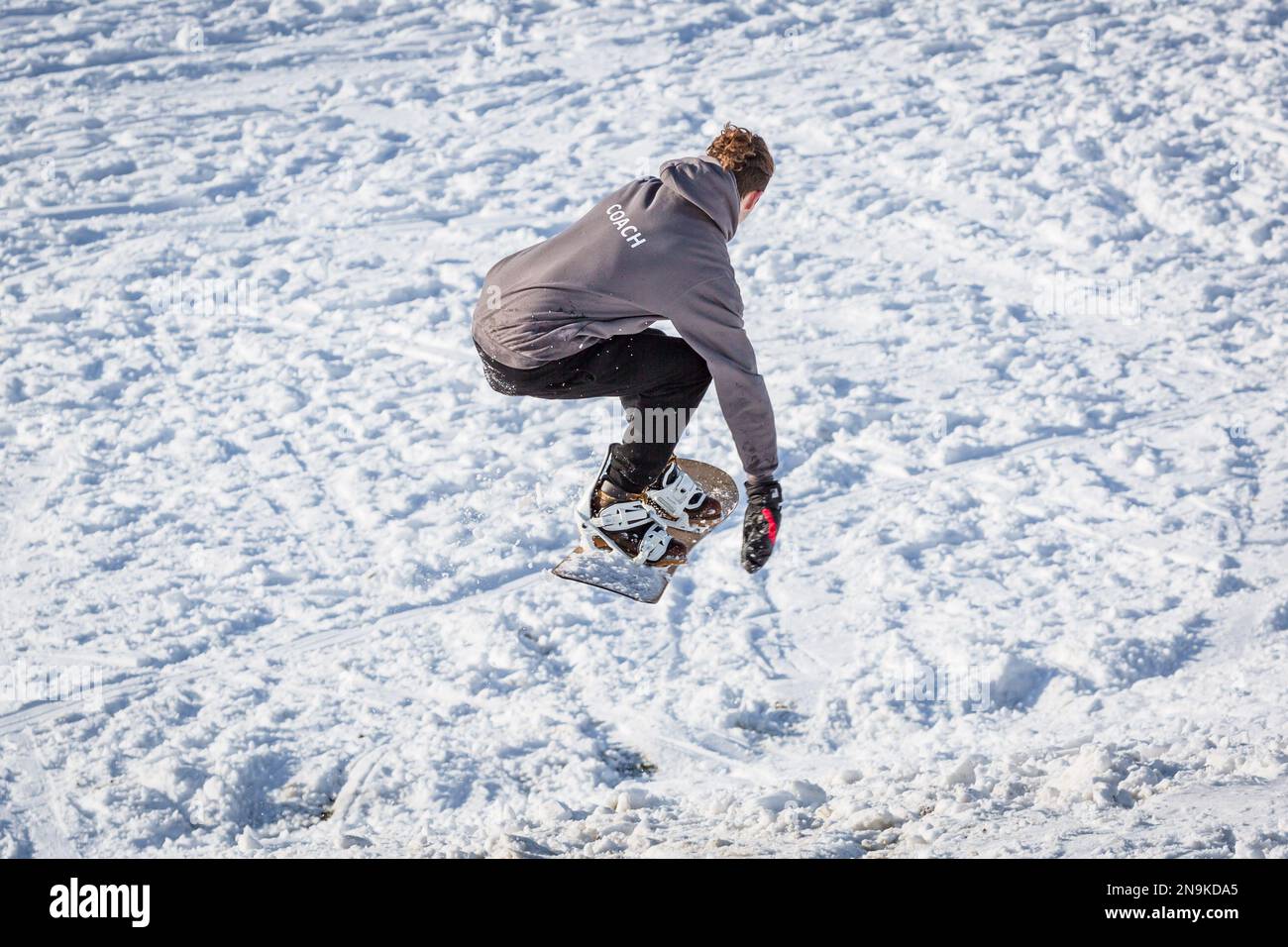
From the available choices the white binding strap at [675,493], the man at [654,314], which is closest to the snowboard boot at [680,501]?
the white binding strap at [675,493]

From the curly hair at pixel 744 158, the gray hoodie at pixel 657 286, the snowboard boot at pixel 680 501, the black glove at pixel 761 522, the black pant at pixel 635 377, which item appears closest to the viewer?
the gray hoodie at pixel 657 286

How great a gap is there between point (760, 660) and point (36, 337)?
5942mm

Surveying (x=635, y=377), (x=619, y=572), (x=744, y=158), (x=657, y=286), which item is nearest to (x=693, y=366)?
(x=635, y=377)

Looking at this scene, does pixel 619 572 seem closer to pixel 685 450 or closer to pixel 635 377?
pixel 635 377

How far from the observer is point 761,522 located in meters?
4.40

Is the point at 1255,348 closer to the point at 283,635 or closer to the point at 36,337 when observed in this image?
the point at 283,635

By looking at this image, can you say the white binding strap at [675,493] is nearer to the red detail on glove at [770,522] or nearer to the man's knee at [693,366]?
the man's knee at [693,366]

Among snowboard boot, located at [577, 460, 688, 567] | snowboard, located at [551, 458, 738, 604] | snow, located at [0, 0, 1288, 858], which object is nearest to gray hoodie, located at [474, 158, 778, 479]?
snowboard boot, located at [577, 460, 688, 567]

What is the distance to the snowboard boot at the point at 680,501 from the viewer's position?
534 cm

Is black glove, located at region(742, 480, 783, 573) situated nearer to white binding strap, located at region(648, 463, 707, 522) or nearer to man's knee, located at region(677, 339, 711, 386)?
man's knee, located at region(677, 339, 711, 386)

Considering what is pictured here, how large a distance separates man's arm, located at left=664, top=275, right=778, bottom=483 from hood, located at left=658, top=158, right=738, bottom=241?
0.73ft

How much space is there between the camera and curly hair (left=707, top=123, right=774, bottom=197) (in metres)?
4.23

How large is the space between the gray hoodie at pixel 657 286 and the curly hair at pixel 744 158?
0.08 m
